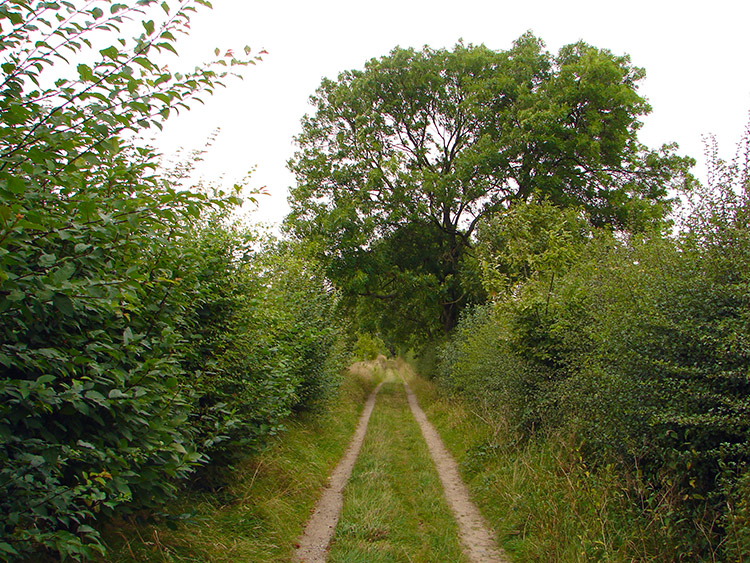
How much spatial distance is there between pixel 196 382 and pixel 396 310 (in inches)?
853

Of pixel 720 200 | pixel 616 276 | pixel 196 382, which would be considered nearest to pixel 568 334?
pixel 616 276

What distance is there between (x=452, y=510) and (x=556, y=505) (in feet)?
6.65

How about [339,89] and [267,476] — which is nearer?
[267,476]

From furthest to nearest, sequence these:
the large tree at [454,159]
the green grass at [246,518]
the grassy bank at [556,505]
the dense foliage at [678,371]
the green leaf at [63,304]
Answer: the large tree at [454,159] < the grassy bank at [556,505] < the dense foliage at [678,371] < the green grass at [246,518] < the green leaf at [63,304]

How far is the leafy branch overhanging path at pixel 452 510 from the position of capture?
575 cm

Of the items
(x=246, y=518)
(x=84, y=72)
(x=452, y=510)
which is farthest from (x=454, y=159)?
(x=84, y=72)

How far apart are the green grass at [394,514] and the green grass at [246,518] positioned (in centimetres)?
66

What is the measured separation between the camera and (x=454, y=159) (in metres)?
21.4

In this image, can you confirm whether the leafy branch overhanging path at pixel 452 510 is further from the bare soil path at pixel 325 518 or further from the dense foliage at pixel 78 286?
the dense foliage at pixel 78 286

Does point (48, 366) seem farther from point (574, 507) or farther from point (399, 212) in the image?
point (399, 212)

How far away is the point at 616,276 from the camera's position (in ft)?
21.9

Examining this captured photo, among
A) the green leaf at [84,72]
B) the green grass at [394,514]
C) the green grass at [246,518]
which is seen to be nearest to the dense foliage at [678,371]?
the green grass at [394,514]

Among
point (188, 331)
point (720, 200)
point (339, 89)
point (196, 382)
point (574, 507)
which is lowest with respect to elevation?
point (574, 507)

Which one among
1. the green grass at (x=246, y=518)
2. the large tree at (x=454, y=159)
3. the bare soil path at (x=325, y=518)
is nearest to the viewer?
the green grass at (x=246, y=518)
